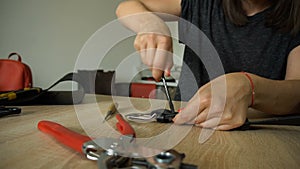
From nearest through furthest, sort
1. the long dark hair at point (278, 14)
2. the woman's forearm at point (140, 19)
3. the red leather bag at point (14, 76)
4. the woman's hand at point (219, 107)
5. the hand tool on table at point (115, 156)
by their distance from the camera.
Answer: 1. the hand tool on table at point (115, 156)
2. the woman's hand at point (219, 107)
3. the woman's forearm at point (140, 19)
4. the long dark hair at point (278, 14)
5. the red leather bag at point (14, 76)

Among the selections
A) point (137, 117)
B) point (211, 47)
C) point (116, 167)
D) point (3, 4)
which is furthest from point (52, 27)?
point (116, 167)

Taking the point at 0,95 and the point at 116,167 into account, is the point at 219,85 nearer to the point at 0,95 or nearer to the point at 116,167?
the point at 116,167

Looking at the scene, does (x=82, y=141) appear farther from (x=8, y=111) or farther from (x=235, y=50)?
(x=235, y=50)

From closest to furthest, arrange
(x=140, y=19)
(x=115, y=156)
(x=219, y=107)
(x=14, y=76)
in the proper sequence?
(x=115, y=156)
(x=219, y=107)
(x=140, y=19)
(x=14, y=76)

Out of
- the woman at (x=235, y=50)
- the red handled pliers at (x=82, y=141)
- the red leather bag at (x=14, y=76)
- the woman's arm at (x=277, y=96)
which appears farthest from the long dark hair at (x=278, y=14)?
the red leather bag at (x=14, y=76)

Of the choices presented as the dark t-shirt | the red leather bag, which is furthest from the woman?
the red leather bag

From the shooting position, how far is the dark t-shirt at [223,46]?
67 cm

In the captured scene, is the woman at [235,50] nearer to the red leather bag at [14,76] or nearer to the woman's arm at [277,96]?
the woman's arm at [277,96]

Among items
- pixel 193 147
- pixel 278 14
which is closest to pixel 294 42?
pixel 278 14

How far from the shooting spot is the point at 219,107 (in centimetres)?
39

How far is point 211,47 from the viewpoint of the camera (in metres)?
0.74

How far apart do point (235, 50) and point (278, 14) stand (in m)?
0.14

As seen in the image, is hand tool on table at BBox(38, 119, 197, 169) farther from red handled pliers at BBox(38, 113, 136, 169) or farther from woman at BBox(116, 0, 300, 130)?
woman at BBox(116, 0, 300, 130)

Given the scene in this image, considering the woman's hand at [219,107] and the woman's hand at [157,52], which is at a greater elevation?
the woman's hand at [157,52]
